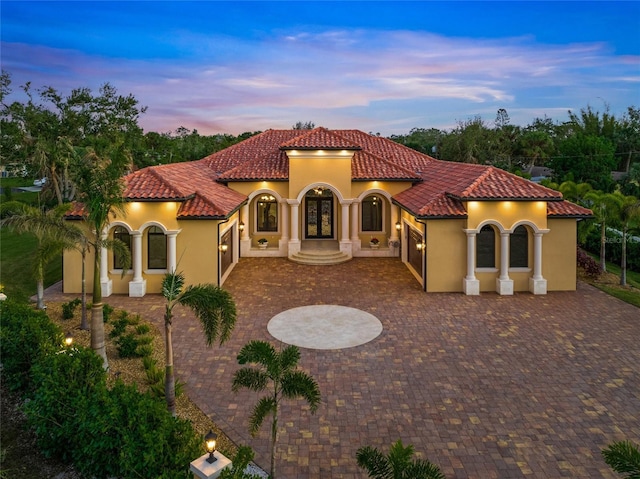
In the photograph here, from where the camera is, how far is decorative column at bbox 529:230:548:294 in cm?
1916

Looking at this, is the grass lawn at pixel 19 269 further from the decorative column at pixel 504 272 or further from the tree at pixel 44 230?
the decorative column at pixel 504 272

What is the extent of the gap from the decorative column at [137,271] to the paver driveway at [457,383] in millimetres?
395

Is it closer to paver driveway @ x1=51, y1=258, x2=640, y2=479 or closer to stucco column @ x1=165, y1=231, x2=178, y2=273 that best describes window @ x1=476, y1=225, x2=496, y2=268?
paver driveway @ x1=51, y1=258, x2=640, y2=479

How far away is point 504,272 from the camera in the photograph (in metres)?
19.1

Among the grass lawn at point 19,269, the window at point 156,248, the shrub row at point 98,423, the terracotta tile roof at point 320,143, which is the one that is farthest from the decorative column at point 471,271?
the grass lawn at point 19,269

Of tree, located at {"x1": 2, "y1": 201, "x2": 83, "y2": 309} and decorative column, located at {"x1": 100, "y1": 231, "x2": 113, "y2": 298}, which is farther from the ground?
tree, located at {"x1": 2, "y1": 201, "x2": 83, "y2": 309}

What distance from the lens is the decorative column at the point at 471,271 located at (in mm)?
19062

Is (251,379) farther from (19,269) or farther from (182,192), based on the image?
(19,269)

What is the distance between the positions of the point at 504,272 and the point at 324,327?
8.83 meters

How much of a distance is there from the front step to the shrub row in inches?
627

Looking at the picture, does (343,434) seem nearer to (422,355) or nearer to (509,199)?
(422,355)

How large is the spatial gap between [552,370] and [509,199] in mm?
8834

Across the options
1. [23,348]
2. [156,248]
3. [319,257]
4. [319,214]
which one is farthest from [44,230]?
[319,214]

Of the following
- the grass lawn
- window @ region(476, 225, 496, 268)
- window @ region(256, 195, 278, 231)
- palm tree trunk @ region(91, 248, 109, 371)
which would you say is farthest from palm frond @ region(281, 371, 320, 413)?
window @ region(256, 195, 278, 231)
